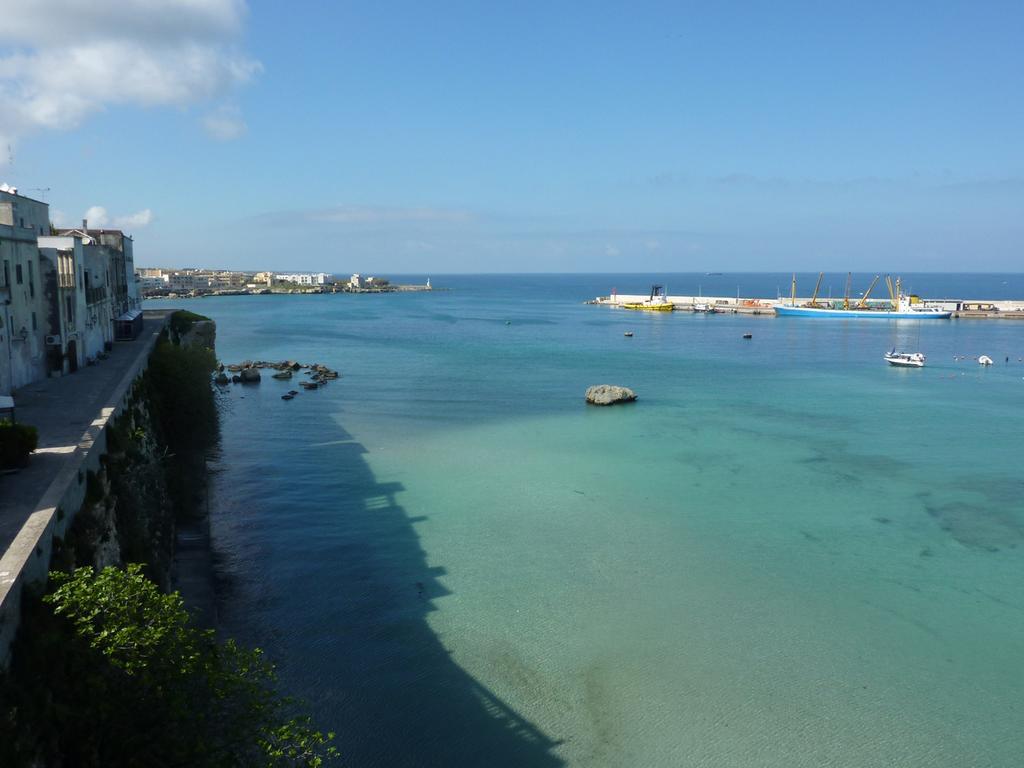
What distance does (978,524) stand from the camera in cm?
2892

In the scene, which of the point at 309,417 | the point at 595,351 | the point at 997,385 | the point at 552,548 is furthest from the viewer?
the point at 595,351

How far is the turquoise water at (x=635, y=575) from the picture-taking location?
1686cm

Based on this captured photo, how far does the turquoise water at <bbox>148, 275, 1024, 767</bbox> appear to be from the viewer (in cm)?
1686

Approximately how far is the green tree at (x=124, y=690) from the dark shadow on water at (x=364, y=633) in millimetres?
5324

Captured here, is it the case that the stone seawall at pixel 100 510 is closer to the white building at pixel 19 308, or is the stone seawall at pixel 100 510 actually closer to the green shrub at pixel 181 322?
the white building at pixel 19 308

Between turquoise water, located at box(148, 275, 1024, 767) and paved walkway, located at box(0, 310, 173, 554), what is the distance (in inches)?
238

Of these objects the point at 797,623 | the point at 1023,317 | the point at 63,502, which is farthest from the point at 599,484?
the point at 1023,317

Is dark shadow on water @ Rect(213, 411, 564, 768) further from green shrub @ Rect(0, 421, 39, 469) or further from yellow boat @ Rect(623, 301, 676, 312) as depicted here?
yellow boat @ Rect(623, 301, 676, 312)

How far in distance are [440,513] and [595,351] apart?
58.4m

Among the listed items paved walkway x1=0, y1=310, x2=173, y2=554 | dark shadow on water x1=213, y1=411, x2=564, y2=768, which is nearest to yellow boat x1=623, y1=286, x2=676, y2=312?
paved walkway x1=0, y1=310, x2=173, y2=554

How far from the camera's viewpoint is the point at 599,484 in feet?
111

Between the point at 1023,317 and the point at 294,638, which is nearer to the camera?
the point at 294,638

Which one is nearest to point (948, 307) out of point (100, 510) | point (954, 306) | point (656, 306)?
point (954, 306)

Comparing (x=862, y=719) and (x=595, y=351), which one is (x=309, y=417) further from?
(x=595, y=351)
